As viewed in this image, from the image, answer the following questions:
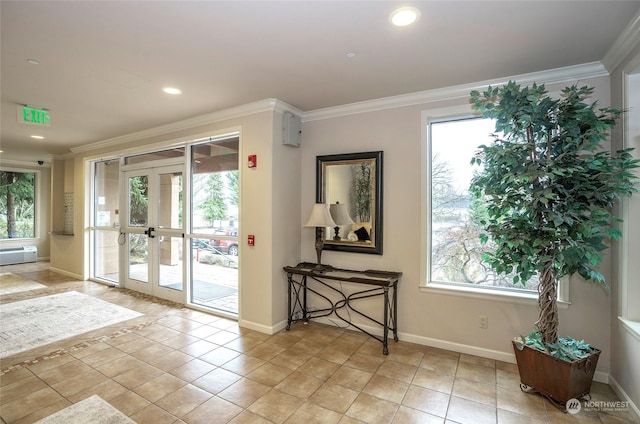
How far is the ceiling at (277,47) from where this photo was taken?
1.88m

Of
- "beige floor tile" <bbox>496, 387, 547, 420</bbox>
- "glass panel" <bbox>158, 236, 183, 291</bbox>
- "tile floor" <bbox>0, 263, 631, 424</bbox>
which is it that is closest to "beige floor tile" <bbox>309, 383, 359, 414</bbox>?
"tile floor" <bbox>0, 263, 631, 424</bbox>

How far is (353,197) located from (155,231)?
327 centimetres

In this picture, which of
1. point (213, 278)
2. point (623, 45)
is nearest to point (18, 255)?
point (213, 278)

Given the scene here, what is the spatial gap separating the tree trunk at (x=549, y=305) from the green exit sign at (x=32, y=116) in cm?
538

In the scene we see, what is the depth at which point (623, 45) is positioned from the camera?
217 cm

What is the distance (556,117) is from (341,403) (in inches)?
103

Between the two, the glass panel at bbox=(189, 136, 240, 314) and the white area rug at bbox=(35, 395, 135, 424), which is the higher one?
the glass panel at bbox=(189, 136, 240, 314)

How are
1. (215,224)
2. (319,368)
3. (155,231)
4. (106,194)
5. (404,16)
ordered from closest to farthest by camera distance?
1. (404,16)
2. (319,368)
3. (215,224)
4. (155,231)
5. (106,194)

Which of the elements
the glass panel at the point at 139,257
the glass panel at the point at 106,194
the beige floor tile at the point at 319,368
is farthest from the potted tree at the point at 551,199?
the glass panel at the point at 106,194

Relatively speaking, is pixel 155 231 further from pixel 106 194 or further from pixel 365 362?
pixel 365 362

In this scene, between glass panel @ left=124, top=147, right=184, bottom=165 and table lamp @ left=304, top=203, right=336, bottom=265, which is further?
→ glass panel @ left=124, top=147, right=184, bottom=165

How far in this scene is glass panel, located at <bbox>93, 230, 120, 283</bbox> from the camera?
5.73 meters

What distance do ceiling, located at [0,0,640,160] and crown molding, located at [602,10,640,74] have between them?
0.04 meters

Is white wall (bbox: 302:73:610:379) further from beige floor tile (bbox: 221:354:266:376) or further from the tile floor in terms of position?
beige floor tile (bbox: 221:354:266:376)
